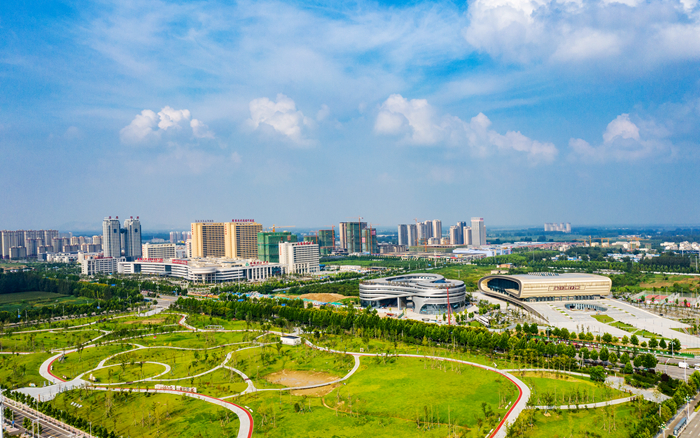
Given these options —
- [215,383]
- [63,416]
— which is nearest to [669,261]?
[215,383]

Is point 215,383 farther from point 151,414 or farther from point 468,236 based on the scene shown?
point 468,236

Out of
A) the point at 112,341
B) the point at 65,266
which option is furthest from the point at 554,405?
the point at 65,266

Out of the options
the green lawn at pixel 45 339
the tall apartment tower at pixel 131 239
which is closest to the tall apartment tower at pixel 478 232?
the tall apartment tower at pixel 131 239

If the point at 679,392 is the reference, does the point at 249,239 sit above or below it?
above

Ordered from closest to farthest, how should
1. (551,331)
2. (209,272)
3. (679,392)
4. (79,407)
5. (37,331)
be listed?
(679,392), (79,407), (551,331), (37,331), (209,272)

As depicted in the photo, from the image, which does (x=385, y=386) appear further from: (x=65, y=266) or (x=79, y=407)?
(x=65, y=266)

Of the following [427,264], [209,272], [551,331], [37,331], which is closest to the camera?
[551,331]

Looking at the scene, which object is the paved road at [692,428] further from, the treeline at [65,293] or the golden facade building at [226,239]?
the golden facade building at [226,239]
